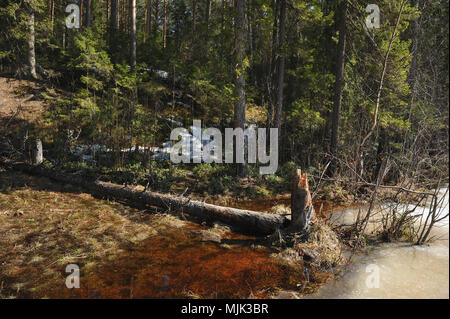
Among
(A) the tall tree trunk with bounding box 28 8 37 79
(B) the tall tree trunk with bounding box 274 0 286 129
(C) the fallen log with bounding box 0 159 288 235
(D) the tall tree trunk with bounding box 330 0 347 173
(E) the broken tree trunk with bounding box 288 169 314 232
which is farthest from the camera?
(A) the tall tree trunk with bounding box 28 8 37 79

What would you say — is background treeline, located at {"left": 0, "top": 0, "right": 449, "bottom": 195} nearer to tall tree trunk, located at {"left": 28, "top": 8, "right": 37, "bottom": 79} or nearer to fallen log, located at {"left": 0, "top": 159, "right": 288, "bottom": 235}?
tall tree trunk, located at {"left": 28, "top": 8, "right": 37, "bottom": 79}

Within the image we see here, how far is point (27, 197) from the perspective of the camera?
803 cm

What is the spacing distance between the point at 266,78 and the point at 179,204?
880cm

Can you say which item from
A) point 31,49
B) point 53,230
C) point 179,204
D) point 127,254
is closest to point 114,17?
point 31,49

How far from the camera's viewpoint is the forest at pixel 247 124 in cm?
604

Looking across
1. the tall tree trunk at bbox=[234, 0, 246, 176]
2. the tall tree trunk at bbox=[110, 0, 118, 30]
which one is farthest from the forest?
the tall tree trunk at bbox=[110, 0, 118, 30]

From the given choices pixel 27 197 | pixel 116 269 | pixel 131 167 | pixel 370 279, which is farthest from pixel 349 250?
pixel 27 197

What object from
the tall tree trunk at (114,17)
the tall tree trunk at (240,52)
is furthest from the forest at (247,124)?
the tall tree trunk at (114,17)

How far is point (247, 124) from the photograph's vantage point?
1559 cm

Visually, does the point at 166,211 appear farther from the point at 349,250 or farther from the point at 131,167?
the point at 349,250

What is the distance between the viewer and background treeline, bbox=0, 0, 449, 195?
1002 cm

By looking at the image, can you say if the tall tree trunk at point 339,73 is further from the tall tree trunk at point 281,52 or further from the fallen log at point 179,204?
the fallen log at point 179,204

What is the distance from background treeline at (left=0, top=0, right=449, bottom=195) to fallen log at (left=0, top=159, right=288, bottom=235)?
4.38ft

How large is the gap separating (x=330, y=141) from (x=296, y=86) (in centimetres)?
575
